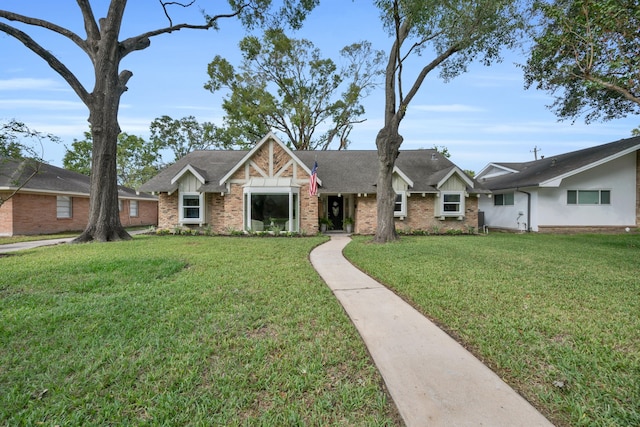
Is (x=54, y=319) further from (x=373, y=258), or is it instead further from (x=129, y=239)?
(x=129, y=239)

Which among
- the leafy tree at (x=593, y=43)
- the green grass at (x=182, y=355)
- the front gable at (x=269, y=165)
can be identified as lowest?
the green grass at (x=182, y=355)

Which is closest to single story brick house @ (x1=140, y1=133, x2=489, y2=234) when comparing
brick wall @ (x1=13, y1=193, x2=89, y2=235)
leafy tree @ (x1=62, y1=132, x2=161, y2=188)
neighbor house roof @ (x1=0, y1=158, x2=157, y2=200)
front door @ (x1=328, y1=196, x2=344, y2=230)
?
front door @ (x1=328, y1=196, x2=344, y2=230)

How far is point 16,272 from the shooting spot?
6.13 metres

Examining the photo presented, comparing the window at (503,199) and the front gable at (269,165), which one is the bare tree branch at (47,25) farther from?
the window at (503,199)

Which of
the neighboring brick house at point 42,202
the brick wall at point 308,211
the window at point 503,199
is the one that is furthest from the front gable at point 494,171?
the neighboring brick house at point 42,202

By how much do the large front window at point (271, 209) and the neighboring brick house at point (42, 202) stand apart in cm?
941

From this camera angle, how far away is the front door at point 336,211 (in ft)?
58.7

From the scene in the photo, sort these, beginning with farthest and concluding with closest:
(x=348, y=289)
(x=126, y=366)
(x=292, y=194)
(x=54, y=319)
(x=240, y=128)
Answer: (x=240, y=128), (x=292, y=194), (x=348, y=289), (x=54, y=319), (x=126, y=366)

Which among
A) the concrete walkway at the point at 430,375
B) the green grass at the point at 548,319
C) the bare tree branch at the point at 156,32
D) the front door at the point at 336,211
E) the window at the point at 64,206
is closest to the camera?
the concrete walkway at the point at 430,375

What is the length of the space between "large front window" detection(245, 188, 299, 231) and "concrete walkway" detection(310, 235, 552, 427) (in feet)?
35.3

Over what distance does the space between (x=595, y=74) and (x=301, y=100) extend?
73.9 ft

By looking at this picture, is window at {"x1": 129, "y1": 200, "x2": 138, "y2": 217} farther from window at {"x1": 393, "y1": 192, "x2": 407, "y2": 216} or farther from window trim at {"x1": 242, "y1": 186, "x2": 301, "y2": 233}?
window at {"x1": 393, "y1": 192, "x2": 407, "y2": 216}

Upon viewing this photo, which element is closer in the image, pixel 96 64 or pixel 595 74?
pixel 595 74

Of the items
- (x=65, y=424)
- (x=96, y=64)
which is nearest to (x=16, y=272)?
(x=65, y=424)
